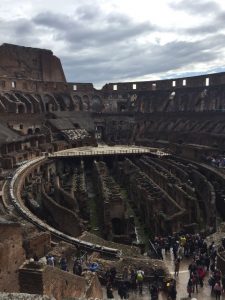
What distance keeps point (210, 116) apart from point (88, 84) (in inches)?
1021

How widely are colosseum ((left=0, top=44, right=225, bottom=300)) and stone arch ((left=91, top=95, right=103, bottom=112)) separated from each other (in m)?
0.19

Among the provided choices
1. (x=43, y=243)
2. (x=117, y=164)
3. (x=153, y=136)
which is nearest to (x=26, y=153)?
(x=117, y=164)

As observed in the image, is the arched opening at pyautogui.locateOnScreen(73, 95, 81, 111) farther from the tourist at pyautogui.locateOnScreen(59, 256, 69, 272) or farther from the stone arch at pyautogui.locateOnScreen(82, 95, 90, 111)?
the tourist at pyautogui.locateOnScreen(59, 256, 69, 272)

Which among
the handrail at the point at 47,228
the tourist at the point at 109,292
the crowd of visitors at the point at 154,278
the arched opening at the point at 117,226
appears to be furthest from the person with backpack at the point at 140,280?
the arched opening at the point at 117,226

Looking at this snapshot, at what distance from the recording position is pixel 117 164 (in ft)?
140

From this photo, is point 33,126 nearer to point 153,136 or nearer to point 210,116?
point 153,136

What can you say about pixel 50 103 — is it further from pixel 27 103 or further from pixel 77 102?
pixel 27 103

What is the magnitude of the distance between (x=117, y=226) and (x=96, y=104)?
4893 centimetres

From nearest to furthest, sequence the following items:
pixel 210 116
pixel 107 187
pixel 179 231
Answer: pixel 179 231 → pixel 107 187 → pixel 210 116

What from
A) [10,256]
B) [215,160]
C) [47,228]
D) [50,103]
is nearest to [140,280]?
[10,256]

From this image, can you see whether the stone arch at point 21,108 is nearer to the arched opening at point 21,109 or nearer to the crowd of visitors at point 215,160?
the arched opening at point 21,109

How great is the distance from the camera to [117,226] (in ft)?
75.8

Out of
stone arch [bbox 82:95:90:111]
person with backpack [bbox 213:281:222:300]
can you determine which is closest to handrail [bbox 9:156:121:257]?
person with backpack [bbox 213:281:222:300]

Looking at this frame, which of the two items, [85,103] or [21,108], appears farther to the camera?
[85,103]
